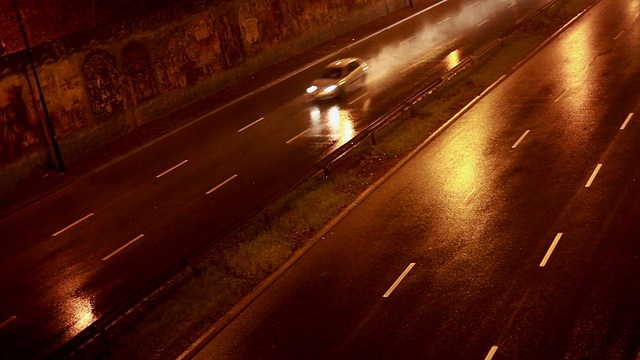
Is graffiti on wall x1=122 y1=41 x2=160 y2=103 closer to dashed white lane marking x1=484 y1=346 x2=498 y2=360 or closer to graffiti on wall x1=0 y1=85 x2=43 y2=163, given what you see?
graffiti on wall x1=0 y1=85 x2=43 y2=163

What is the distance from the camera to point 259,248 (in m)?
18.1

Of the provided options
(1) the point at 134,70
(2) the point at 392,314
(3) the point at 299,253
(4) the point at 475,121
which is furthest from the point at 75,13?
(2) the point at 392,314

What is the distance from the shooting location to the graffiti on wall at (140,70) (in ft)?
105

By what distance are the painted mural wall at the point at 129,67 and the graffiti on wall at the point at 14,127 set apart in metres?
0.04

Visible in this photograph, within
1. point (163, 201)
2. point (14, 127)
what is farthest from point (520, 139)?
point (14, 127)

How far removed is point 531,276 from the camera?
49.5 ft

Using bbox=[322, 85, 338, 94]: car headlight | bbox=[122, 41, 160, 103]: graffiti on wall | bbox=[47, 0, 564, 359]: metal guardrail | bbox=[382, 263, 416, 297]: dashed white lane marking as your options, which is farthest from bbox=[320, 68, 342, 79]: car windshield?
bbox=[382, 263, 416, 297]: dashed white lane marking

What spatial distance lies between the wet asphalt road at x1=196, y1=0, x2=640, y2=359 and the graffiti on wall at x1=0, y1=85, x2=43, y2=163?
1553 cm

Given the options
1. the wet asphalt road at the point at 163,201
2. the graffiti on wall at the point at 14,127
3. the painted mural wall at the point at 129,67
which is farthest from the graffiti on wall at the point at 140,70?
the graffiti on wall at the point at 14,127

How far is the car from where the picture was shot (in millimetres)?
31750

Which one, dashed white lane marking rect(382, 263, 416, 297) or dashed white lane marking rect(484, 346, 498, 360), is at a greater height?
dashed white lane marking rect(382, 263, 416, 297)

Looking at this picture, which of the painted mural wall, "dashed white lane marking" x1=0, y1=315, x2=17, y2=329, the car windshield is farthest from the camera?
the car windshield

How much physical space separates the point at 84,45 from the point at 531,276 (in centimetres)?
2294

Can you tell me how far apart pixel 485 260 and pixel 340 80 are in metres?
17.6
